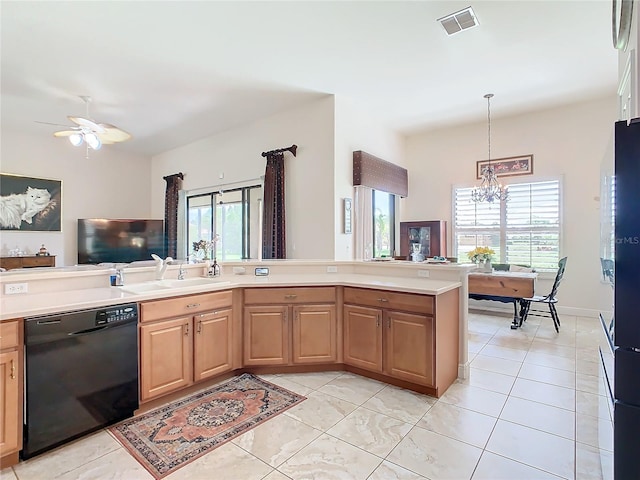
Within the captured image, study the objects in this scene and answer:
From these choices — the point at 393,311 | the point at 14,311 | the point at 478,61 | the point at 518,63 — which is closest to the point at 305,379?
the point at 393,311

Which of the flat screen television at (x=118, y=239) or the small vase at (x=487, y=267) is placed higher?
the flat screen television at (x=118, y=239)

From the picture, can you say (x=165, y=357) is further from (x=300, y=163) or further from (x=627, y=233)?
(x=300, y=163)

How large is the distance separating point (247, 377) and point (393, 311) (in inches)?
58.5

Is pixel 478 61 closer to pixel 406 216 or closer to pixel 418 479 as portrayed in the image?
pixel 406 216

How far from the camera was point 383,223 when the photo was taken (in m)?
5.95

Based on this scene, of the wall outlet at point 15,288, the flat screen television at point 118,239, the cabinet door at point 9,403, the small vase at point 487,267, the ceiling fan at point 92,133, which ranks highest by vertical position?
the ceiling fan at point 92,133

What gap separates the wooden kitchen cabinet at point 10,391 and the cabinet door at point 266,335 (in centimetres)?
158

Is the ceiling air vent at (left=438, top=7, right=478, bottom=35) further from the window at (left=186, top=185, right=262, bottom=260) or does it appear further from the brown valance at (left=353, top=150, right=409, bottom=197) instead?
the window at (left=186, top=185, right=262, bottom=260)

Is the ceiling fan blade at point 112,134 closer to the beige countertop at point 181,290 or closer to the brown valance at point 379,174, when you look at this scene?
the beige countertop at point 181,290

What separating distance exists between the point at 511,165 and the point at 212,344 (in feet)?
17.7

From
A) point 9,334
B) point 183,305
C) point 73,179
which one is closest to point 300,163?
point 183,305

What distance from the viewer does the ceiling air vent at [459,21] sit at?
281 cm

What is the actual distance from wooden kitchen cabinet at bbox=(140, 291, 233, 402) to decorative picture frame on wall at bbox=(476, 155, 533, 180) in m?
4.62

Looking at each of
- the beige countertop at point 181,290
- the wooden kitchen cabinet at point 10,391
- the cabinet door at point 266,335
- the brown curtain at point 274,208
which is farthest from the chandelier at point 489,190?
the wooden kitchen cabinet at point 10,391
